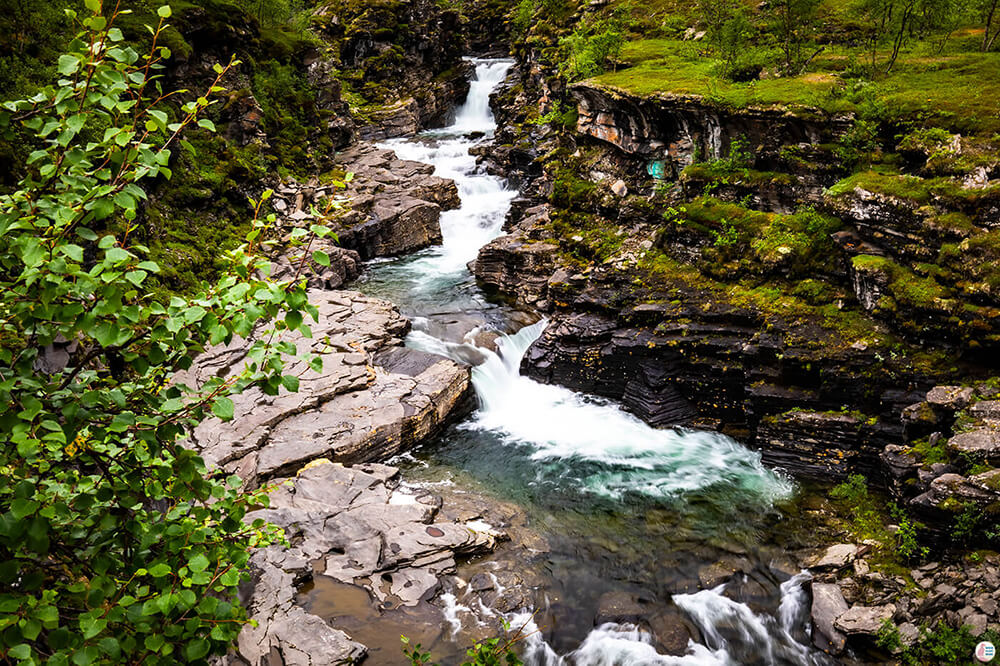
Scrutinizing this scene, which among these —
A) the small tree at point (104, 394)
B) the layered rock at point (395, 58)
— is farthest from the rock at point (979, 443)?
the layered rock at point (395, 58)

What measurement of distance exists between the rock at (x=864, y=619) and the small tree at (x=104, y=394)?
32.2 feet

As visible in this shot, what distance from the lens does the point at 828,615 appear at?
949 centimetres

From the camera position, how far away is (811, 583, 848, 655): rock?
30.2ft

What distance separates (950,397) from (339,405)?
13.9 meters

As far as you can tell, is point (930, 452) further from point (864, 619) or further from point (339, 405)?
point (339, 405)

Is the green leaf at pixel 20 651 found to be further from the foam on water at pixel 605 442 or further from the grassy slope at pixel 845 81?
the grassy slope at pixel 845 81

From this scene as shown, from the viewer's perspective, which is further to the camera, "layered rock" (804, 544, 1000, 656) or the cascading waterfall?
the cascading waterfall

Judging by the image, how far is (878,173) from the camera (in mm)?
14047

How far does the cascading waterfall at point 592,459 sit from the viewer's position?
9508 mm

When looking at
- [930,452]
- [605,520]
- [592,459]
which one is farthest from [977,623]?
[592,459]

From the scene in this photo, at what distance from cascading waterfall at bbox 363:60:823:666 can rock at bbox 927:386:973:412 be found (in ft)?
11.3

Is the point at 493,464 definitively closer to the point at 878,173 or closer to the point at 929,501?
the point at 929,501

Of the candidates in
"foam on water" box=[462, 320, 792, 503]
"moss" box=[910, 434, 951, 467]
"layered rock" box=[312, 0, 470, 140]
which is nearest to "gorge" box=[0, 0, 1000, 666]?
"foam on water" box=[462, 320, 792, 503]

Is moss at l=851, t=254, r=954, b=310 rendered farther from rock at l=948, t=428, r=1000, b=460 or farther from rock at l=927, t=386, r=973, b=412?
rock at l=948, t=428, r=1000, b=460
